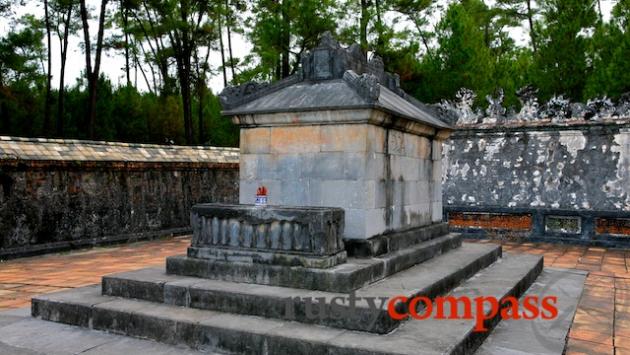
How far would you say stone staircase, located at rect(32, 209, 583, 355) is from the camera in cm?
374

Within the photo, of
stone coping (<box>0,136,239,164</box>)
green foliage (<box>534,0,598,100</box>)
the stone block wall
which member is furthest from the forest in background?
the stone block wall

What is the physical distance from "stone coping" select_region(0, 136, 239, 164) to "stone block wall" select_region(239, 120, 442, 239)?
18.9ft

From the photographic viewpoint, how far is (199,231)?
5008 mm

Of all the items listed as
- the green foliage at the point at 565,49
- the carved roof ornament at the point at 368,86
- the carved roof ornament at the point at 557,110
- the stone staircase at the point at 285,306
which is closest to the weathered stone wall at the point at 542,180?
the carved roof ornament at the point at 557,110

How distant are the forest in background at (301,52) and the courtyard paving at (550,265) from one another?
7.11 meters

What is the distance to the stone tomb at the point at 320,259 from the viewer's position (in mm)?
3934

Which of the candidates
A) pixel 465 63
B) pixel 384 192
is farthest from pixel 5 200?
pixel 465 63

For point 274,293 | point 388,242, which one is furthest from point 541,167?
point 274,293

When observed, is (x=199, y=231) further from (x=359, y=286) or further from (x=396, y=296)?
(x=396, y=296)

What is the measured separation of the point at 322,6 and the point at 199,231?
590 inches

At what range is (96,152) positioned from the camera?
10.7 metres

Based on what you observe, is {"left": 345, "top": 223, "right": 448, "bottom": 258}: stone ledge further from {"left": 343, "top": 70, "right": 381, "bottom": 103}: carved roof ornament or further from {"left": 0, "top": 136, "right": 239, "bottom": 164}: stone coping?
{"left": 0, "top": 136, "right": 239, "bottom": 164}: stone coping

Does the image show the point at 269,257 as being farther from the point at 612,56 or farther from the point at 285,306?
the point at 612,56

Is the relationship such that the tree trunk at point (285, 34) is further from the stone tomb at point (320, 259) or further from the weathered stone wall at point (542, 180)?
the stone tomb at point (320, 259)
